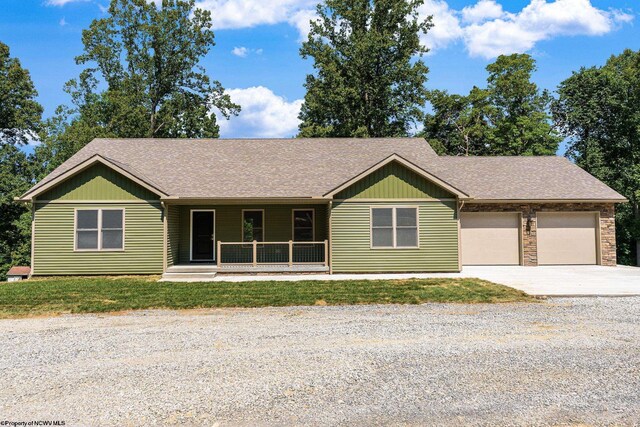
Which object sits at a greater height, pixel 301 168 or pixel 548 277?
pixel 301 168

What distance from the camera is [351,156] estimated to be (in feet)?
63.7

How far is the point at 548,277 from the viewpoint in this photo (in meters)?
13.8

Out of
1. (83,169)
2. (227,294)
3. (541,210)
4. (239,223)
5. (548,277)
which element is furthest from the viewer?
(541,210)

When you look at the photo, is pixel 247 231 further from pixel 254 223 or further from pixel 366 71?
pixel 366 71

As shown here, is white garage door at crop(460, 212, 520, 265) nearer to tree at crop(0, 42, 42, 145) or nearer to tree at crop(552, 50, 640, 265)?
tree at crop(552, 50, 640, 265)

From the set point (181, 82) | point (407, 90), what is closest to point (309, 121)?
point (407, 90)

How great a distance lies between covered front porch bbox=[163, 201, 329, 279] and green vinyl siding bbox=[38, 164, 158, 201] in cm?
155

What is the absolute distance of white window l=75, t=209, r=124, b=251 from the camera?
48.4ft

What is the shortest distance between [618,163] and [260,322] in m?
31.2

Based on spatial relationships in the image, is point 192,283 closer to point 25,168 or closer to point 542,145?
point 25,168

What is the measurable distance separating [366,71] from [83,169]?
21.4m

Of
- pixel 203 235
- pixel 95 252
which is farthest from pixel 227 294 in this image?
pixel 203 235

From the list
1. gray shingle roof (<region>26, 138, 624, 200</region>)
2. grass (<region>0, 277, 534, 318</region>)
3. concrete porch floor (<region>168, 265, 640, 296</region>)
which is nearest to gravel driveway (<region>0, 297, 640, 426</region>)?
grass (<region>0, 277, 534, 318</region>)

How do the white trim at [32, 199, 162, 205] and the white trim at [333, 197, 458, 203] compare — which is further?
the white trim at [333, 197, 458, 203]
